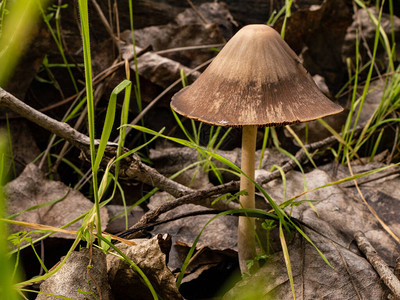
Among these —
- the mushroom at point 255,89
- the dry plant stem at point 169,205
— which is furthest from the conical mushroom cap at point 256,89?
the dry plant stem at point 169,205

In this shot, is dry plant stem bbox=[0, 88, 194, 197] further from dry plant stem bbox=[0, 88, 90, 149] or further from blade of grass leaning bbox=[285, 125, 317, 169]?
blade of grass leaning bbox=[285, 125, 317, 169]

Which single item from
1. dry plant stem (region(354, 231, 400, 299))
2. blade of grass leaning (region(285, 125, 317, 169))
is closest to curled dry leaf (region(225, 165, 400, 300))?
dry plant stem (region(354, 231, 400, 299))

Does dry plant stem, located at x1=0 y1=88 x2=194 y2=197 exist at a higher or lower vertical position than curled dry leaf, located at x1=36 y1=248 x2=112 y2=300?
higher

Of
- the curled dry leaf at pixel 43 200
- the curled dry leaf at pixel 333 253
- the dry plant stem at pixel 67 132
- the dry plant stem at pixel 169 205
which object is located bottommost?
the curled dry leaf at pixel 333 253

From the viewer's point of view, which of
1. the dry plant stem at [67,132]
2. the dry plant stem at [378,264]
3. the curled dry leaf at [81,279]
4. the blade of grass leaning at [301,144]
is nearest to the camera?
the curled dry leaf at [81,279]

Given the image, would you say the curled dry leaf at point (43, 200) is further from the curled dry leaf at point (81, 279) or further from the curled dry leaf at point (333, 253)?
the curled dry leaf at point (333, 253)

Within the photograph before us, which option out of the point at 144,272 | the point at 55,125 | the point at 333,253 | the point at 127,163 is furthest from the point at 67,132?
the point at 333,253
